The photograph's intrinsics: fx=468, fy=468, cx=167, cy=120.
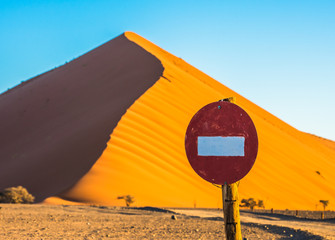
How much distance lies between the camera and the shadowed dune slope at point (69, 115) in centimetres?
3048

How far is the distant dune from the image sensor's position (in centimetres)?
2806

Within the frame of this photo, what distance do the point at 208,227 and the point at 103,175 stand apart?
1540cm

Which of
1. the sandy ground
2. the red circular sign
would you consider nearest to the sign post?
the red circular sign

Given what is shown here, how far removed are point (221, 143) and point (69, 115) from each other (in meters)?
39.1

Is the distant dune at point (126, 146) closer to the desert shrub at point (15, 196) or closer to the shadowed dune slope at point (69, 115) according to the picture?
the shadowed dune slope at point (69, 115)

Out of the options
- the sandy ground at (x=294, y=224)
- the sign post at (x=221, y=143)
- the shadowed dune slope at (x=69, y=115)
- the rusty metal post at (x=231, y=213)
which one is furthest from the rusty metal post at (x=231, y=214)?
the shadowed dune slope at (x=69, y=115)

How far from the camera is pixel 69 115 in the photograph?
41.2 m

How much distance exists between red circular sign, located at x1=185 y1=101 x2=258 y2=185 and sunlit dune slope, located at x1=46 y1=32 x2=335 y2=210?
2249cm

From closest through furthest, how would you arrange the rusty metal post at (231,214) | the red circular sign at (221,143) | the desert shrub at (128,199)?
the red circular sign at (221,143), the rusty metal post at (231,214), the desert shrub at (128,199)

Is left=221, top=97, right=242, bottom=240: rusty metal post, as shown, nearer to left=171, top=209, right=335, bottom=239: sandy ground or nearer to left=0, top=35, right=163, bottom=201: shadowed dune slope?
left=171, top=209, right=335, bottom=239: sandy ground

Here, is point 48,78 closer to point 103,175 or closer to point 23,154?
point 23,154

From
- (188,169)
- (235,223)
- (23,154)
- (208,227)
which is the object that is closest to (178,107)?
(188,169)

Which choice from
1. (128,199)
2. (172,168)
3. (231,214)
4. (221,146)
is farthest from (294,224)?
(172,168)

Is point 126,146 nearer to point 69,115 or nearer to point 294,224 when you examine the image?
point 69,115
